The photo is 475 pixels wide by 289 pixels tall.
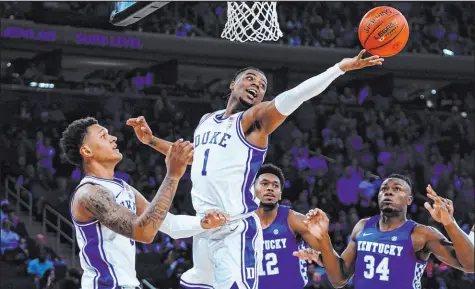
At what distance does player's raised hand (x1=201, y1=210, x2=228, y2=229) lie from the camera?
5.51 m

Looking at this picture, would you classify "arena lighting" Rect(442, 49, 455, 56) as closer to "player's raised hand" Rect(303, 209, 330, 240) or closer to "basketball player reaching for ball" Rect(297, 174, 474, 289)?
"basketball player reaching for ball" Rect(297, 174, 474, 289)

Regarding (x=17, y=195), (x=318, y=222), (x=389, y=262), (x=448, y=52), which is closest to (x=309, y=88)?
(x=318, y=222)

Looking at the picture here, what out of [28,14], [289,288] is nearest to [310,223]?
[289,288]

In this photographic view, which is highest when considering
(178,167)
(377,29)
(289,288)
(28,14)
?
(28,14)

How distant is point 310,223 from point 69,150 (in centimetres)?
210

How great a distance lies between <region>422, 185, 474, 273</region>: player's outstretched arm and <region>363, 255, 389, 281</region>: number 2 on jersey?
351 millimetres

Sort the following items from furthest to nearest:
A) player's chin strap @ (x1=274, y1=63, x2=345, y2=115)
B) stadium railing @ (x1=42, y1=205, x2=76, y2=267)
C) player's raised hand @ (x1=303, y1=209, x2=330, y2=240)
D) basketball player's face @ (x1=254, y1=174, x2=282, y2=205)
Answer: stadium railing @ (x1=42, y1=205, x2=76, y2=267), basketball player's face @ (x1=254, y1=174, x2=282, y2=205), player's raised hand @ (x1=303, y1=209, x2=330, y2=240), player's chin strap @ (x1=274, y1=63, x2=345, y2=115)

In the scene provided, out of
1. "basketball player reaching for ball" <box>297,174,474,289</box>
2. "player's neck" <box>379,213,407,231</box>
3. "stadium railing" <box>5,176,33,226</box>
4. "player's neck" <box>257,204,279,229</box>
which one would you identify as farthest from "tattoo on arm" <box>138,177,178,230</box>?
"stadium railing" <box>5,176,33,226</box>

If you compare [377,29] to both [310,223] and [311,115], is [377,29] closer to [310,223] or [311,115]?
[310,223]

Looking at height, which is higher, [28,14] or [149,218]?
[28,14]

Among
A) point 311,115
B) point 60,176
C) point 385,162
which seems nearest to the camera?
point 60,176

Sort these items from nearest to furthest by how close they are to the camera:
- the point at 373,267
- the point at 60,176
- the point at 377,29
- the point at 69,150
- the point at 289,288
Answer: the point at 69,150 < the point at 377,29 < the point at 373,267 < the point at 289,288 < the point at 60,176

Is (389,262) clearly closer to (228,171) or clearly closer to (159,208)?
(228,171)

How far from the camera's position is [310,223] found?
6727 millimetres
